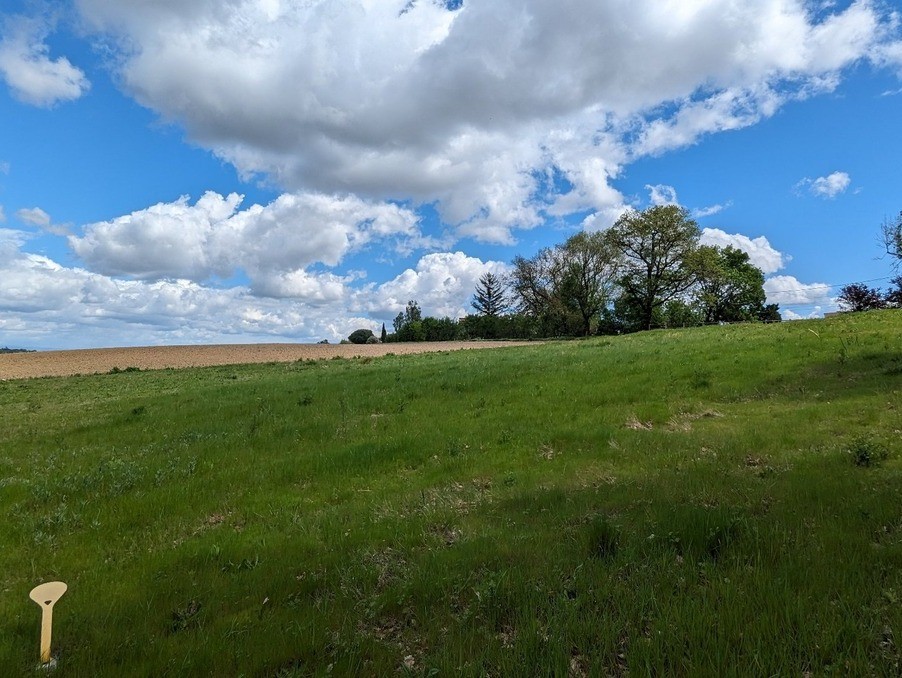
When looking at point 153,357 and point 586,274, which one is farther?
point 586,274

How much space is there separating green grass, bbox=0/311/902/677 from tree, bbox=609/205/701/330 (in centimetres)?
5202

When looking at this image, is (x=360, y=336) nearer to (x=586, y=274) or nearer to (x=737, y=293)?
(x=586, y=274)

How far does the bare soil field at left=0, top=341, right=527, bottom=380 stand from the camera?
51375 mm

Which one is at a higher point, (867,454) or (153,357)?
(153,357)

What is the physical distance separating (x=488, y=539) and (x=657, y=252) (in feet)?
212

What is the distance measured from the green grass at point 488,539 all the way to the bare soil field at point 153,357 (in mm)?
40535

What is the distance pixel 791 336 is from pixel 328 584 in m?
23.1

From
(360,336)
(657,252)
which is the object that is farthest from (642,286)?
(360,336)

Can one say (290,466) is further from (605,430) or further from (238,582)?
(605,430)

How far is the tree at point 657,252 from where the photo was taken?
61469 millimetres

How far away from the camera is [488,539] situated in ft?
19.5

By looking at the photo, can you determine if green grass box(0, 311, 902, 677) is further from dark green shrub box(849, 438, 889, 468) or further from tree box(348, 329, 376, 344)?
tree box(348, 329, 376, 344)

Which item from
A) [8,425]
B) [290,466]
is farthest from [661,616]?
[8,425]

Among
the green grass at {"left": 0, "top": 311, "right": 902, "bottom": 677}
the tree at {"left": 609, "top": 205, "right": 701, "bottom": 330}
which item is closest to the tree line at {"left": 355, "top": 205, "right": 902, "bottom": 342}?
the tree at {"left": 609, "top": 205, "right": 701, "bottom": 330}
